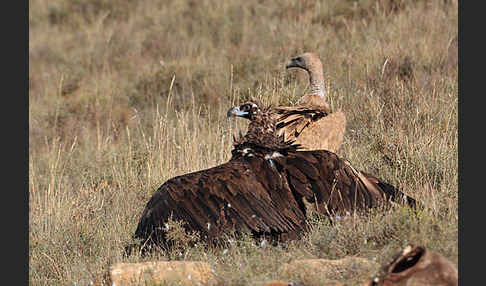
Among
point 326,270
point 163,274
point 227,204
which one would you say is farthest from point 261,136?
point 326,270

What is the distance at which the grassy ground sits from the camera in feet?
17.9

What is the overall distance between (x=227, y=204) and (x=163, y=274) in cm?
104

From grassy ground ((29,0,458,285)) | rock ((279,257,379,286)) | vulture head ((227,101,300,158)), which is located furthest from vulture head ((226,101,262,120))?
rock ((279,257,379,286))

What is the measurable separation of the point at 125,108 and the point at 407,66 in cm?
531

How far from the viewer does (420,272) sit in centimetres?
372

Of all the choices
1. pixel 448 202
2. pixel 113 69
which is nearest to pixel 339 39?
pixel 113 69

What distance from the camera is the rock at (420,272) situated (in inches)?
146

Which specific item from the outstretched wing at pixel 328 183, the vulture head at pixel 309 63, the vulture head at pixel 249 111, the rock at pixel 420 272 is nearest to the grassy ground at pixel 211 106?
the outstretched wing at pixel 328 183

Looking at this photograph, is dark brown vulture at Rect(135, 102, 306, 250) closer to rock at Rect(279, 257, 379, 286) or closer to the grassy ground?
the grassy ground

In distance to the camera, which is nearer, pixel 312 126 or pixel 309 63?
pixel 312 126

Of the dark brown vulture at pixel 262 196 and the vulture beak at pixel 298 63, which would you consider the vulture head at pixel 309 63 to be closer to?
the vulture beak at pixel 298 63

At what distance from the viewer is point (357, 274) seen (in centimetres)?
432

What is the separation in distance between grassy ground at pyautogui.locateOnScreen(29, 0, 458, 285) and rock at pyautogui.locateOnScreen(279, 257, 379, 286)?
88 mm

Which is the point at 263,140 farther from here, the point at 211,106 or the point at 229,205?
the point at 211,106
